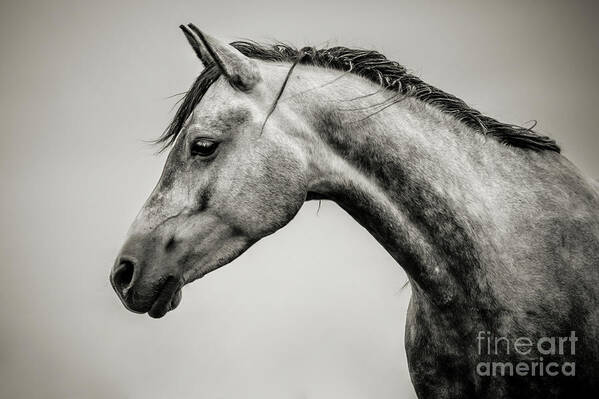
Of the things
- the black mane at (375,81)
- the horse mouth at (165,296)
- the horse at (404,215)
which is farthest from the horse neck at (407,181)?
the horse mouth at (165,296)

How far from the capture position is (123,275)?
266 cm

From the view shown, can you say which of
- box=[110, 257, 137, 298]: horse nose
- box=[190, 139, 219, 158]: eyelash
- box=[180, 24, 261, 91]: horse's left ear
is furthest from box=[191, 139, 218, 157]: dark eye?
box=[110, 257, 137, 298]: horse nose

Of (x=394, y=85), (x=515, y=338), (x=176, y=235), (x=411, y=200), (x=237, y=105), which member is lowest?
(x=515, y=338)

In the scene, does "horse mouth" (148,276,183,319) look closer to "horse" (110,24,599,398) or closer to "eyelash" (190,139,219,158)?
"horse" (110,24,599,398)

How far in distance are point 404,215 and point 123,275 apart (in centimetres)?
132

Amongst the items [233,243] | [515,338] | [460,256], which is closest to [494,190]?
[460,256]

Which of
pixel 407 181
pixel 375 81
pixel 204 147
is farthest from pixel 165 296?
pixel 375 81

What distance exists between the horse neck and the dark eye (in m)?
0.44

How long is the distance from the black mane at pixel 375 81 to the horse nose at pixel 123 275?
2.38 ft

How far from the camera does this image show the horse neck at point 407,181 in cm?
268

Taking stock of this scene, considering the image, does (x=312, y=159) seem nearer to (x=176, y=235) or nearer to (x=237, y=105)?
(x=237, y=105)

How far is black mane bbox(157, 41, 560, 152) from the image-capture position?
2.95 metres

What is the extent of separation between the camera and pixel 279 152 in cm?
267

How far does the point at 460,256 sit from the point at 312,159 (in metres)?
0.81
